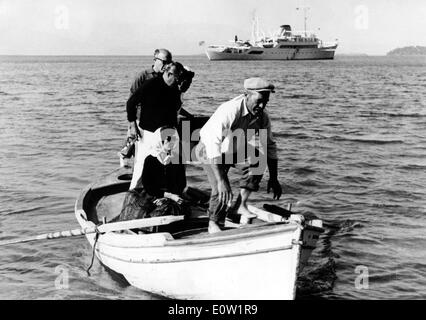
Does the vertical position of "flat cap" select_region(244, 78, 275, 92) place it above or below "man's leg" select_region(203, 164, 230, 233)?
above

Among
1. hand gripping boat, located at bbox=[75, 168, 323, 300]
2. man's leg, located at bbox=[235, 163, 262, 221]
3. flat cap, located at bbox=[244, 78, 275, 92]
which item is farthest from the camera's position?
man's leg, located at bbox=[235, 163, 262, 221]

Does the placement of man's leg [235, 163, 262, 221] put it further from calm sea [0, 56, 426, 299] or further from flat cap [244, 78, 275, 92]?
calm sea [0, 56, 426, 299]

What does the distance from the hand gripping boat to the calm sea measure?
1.95ft

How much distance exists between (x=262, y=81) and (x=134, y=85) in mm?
3859

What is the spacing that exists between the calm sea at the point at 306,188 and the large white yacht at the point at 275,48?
8194 centimetres

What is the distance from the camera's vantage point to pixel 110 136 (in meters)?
20.6

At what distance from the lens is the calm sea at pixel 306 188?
7.31 meters

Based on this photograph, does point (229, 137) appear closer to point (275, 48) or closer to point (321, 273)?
point (321, 273)

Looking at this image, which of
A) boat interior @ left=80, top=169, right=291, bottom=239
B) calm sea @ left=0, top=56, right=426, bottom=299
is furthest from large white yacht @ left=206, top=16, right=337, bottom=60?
boat interior @ left=80, top=169, right=291, bottom=239

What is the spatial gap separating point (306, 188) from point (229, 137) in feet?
24.1

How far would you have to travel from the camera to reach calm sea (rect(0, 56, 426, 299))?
288 inches

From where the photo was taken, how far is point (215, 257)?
18.0 feet

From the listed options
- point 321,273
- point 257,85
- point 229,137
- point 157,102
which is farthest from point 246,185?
point 321,273
